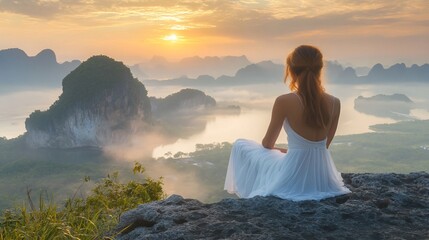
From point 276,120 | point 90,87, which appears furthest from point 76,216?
point 90,87

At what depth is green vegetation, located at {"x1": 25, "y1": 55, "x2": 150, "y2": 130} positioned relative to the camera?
7244cm

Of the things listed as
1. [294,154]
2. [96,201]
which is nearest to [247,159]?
[294,154]

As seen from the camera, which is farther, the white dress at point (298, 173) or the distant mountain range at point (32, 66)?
the distant mountain range at point (32, 66)

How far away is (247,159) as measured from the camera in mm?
3729

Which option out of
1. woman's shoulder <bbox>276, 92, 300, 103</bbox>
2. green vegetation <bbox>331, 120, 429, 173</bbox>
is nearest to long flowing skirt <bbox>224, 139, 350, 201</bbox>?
woman's shoulder <bbox>276, 92, 300, 103</bbox>

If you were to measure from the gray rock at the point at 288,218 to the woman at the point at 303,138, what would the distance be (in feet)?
0.53

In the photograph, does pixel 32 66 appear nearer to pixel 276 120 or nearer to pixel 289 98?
pixel 276 120

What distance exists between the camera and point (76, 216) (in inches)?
119

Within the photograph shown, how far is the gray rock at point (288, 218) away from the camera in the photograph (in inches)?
101

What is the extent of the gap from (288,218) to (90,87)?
75481 millimetres

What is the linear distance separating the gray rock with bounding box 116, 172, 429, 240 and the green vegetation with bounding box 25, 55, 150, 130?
70011 mm

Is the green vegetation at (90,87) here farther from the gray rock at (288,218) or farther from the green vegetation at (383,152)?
the gray rock at (288,218)

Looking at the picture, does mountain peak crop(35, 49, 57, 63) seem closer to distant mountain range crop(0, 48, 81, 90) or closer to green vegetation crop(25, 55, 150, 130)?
distant mountain range crop(0, 48, 81, 90)

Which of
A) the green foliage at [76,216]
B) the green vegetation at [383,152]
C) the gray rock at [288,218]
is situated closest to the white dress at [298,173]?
the gray rock at [288,218]
